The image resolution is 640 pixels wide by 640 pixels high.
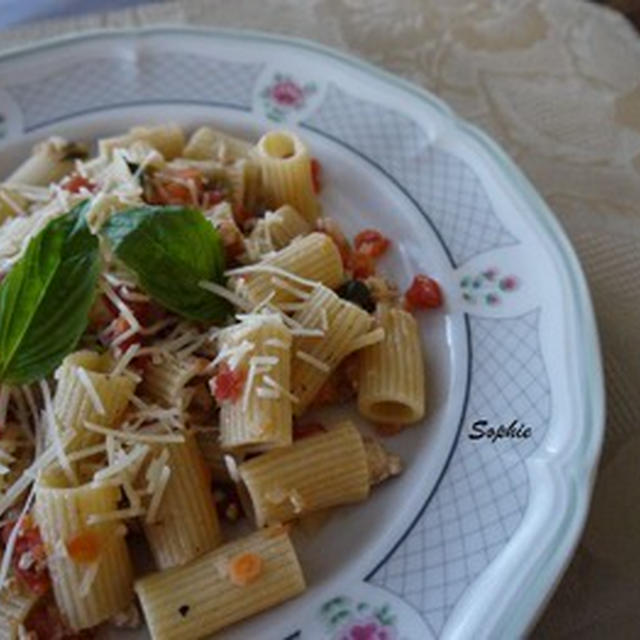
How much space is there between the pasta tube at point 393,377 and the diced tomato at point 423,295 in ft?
0.32

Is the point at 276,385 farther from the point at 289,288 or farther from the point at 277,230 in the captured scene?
the point at 277,230

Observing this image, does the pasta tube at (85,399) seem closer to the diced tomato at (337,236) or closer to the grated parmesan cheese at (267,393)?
the grated parmesan cheese at (267,393)

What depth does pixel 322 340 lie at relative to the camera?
76.4 inches

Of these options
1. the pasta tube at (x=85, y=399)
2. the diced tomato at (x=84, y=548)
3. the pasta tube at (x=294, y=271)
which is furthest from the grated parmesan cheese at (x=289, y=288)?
the diced tomato at (x=84, y=548)

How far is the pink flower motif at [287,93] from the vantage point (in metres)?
2.53

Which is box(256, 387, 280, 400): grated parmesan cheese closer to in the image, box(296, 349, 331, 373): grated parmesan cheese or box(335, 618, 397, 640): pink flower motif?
box(296, 349, 331, 373): grated parmesan cheese

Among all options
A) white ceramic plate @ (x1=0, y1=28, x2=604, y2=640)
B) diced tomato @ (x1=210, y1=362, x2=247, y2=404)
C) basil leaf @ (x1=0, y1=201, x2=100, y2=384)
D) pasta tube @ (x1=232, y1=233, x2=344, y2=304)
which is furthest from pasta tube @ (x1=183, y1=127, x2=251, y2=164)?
diced tomato @ (x1=210, y1=362, x2=247, y2=404)

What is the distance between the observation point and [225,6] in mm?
3123

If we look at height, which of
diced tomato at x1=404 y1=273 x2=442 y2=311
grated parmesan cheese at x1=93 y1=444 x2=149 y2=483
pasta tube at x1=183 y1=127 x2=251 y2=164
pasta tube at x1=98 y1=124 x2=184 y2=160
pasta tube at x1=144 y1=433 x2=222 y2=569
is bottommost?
pasta tube at x1=144 y1=433 x2=222 y2=569

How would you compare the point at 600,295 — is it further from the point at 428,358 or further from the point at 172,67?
the point at 172,67

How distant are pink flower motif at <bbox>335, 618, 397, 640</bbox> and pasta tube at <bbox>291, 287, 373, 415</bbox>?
448mm

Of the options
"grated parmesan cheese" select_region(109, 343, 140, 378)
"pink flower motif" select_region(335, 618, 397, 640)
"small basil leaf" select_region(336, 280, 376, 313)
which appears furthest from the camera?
"small basil leaf" select_region(336, 280, 376, 313)

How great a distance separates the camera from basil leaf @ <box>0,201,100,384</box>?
178cm

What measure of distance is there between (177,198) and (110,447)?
2.12ft
